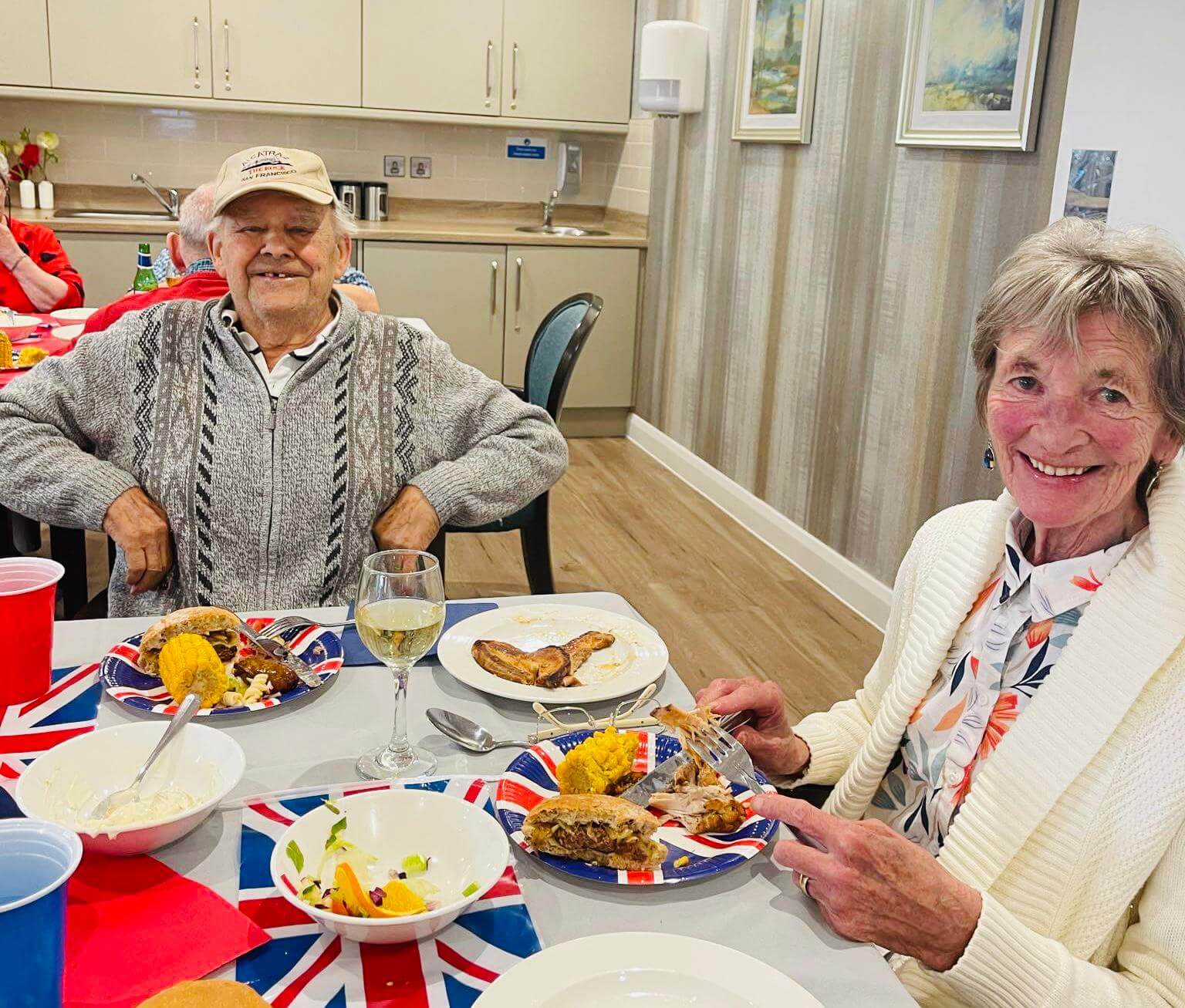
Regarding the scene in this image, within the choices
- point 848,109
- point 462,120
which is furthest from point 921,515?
point 462,120

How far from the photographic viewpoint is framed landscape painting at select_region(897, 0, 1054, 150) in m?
2.71

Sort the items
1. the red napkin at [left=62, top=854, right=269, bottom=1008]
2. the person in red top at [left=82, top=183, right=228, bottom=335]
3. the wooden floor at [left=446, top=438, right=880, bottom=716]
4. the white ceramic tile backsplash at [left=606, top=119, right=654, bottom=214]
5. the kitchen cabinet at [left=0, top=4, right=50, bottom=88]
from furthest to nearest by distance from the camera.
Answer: the white ceramic tile backsplash at [left=606, top=119, right=654, bottom=214] < the kitchen cabinet at [left=0, top=4, right=50, bottom=88] < the wooden floor at [left=446, top=438, right=880, bottom=716] < the person in red top at [left=82, top=183, right=228, bottom=335] < the red napkin at [left=62, top=854, right=269, bottom=1008]

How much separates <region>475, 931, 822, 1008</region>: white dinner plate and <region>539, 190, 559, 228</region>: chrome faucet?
5061 millimetres

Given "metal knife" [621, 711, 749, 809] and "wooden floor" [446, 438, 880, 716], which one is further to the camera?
"wooden floor" [446, 438, 880, 716]

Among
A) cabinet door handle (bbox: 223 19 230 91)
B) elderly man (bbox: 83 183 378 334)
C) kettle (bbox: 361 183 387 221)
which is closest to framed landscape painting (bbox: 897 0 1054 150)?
elderly man (bbox: 83 183 378 334)

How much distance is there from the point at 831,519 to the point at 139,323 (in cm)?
249

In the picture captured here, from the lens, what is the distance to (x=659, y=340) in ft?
17.3

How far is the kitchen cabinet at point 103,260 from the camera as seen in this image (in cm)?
469

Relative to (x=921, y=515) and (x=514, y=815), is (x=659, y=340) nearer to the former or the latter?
(x=921, y=515)

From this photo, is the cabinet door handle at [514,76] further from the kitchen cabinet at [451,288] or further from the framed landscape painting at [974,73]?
the framed landscape painting at [974,73]

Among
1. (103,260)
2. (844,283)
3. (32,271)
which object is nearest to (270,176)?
(32,271)

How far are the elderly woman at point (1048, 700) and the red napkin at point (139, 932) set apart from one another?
18.0 inches

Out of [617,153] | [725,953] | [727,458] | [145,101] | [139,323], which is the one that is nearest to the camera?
[725,953]

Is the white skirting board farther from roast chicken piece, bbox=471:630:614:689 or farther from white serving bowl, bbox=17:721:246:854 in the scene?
white serving bowl, bbox=17:721:246:854
